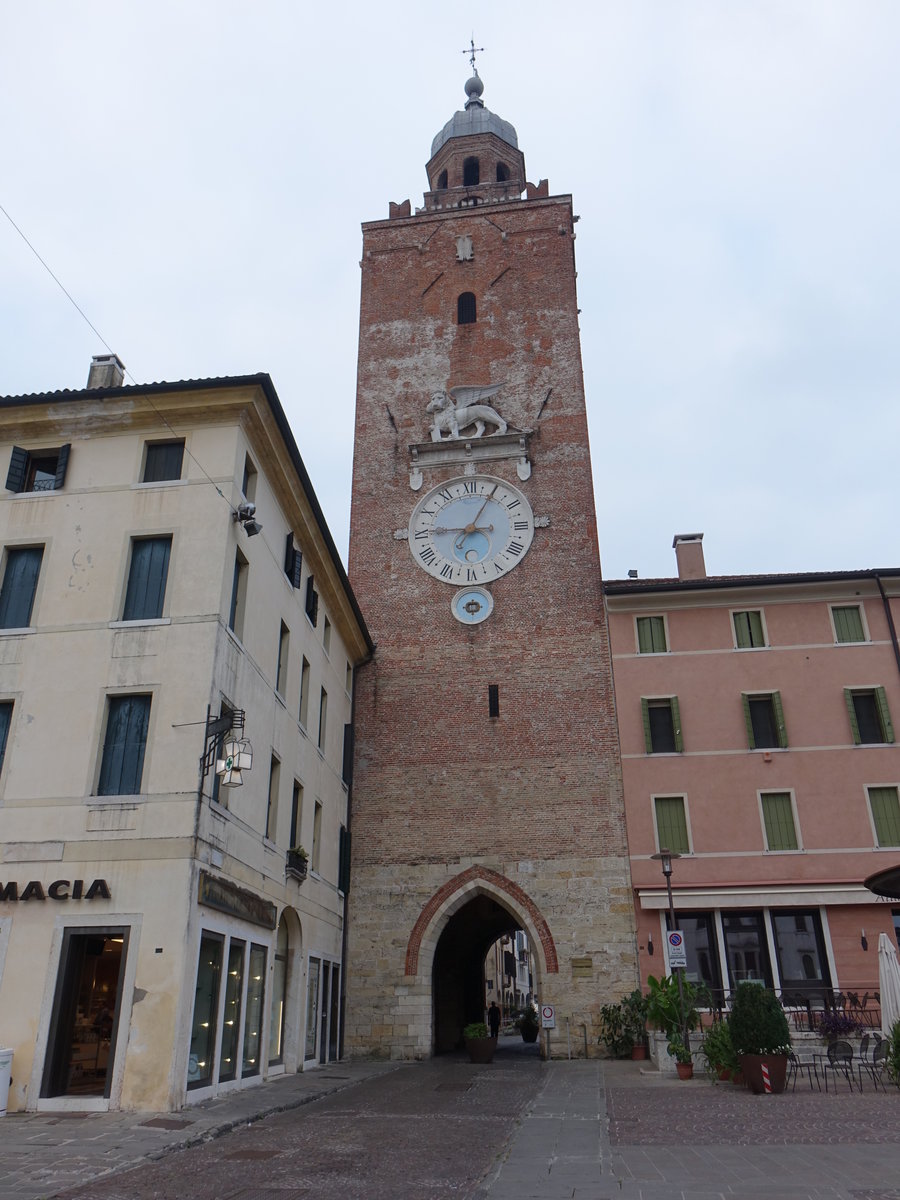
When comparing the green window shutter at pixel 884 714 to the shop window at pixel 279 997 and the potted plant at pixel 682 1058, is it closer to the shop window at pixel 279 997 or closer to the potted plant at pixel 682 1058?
the potted plant at pixel 682 1058

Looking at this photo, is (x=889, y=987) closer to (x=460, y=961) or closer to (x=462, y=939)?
(x=462, y=939)

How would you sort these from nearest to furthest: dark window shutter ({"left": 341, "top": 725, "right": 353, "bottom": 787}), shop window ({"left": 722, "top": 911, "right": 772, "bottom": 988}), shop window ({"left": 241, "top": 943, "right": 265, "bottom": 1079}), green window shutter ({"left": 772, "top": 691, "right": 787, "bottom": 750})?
shop window ({"left": 241, "top": 943, "right": 265, "bottom": 1079}), shop window ({"left": 722, "top": 911, "right": 772, "bottom": 988}), green window shutter ({"left": 772, "top": 691, "right": 787, "bottom": 750}), dark window shutter ({"left": 341, "top": 725, "right": 353, "bottom": 787})

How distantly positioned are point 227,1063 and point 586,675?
13186 millimetres

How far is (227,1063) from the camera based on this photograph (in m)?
13.9

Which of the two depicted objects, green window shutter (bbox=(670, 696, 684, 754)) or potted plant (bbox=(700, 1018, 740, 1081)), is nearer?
potted plant (bbox=(700, 1018, 740, 1081))

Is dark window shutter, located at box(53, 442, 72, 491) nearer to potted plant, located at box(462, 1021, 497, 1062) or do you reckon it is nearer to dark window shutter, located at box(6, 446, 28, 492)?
dark window shutter, located at box(6, 446, 28, 492)

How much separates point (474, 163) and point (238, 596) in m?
27.3

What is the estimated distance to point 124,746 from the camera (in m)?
13.7

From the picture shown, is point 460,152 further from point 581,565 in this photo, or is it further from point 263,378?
point 263,378

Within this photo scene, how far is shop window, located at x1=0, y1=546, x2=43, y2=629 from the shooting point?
14.9 m

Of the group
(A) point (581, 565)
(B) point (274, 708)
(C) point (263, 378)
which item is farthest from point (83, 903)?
(A) point (581, 565)

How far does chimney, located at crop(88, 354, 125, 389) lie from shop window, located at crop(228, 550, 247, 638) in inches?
198

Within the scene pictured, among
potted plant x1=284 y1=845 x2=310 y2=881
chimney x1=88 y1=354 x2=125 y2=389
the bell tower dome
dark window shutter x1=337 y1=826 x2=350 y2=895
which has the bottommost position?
potted plant x1=284 y1=845 x2=310 y2=881

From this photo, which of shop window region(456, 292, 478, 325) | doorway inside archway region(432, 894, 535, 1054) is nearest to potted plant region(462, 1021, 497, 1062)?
doorway inside archway region(432, 894, 535, 1054)
